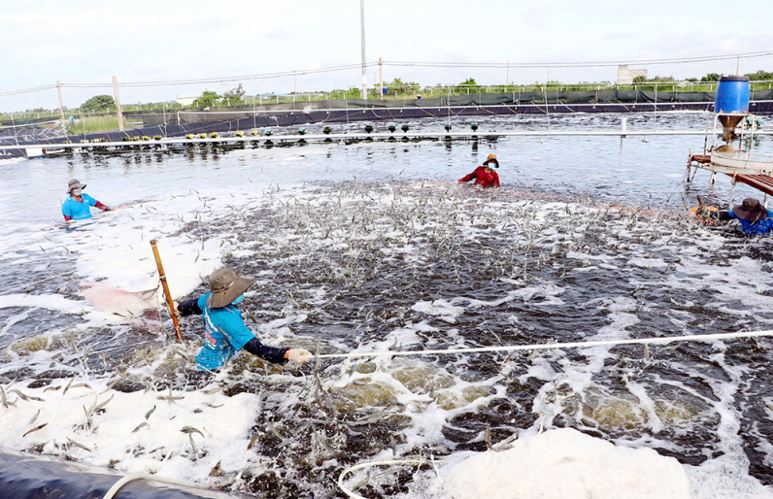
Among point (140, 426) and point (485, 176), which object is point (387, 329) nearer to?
point (140, 426)

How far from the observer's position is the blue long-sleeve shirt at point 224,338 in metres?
4.77

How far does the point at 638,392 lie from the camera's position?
5.22 meters

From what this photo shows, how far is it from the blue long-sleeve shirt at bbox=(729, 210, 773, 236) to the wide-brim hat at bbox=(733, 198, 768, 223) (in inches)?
3.7

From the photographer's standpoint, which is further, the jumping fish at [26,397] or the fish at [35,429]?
the jumping fish at [26,397]

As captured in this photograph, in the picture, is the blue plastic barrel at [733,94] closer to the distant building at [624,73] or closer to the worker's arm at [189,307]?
the worker's arm at [189,307]

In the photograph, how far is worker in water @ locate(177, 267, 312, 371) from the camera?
4715mm

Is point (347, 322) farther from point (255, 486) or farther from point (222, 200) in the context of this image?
point (222, 200)

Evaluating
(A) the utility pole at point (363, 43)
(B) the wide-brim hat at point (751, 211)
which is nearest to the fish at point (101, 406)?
(B) the wide-brim hat at point (751, 211)

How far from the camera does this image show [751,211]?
9219 millimetres

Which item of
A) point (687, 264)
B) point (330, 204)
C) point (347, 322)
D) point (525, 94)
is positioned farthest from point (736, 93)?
point (525, 94)

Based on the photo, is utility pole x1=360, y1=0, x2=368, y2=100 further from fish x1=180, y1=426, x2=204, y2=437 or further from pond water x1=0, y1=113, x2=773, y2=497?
fish x1=180, y1=426, x2=204, y2=437

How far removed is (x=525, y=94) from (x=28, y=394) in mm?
37603

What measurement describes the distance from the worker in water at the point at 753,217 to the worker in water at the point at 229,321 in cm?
833

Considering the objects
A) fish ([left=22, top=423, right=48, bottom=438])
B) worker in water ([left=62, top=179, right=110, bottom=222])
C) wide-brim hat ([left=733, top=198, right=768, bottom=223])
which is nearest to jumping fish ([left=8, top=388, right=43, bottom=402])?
fish ([left=22, top=423, right=48, bottom=438])
